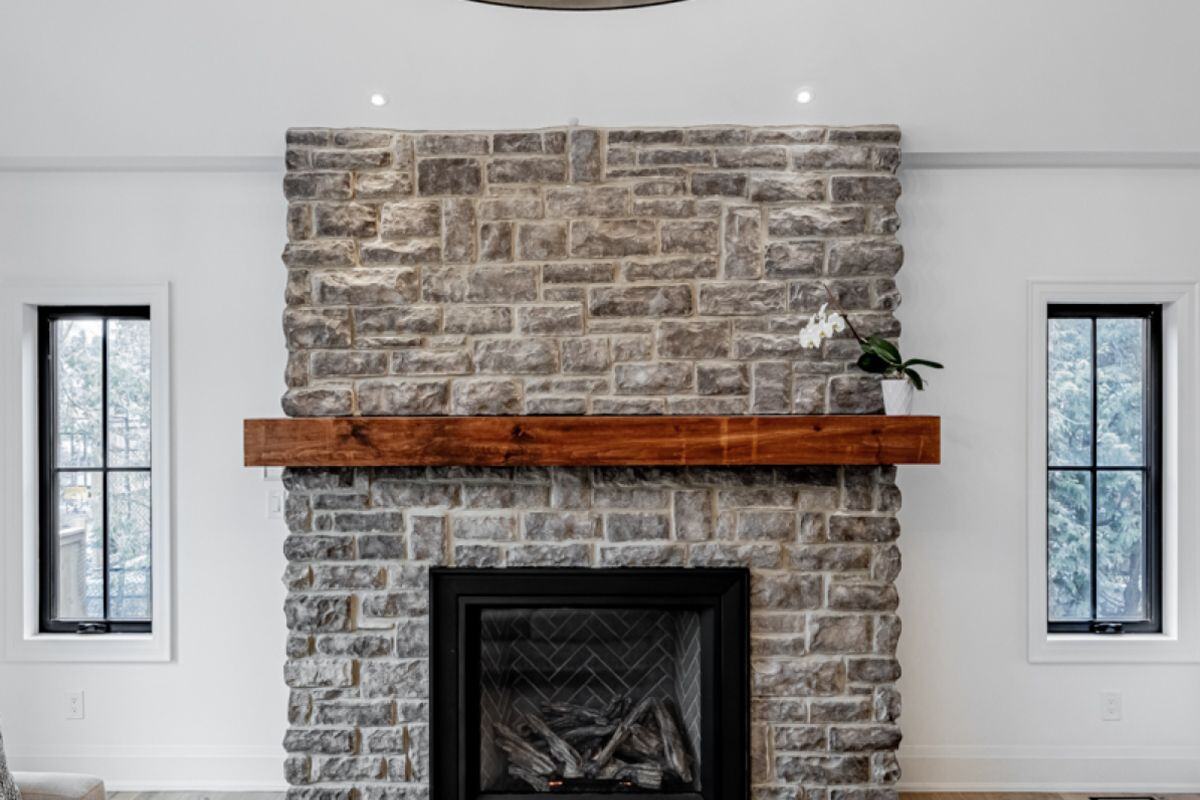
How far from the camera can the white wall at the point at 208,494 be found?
10.8 feet

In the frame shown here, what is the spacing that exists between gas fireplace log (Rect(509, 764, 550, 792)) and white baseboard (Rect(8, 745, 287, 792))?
948mm

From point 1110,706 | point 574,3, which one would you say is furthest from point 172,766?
point 1110,706

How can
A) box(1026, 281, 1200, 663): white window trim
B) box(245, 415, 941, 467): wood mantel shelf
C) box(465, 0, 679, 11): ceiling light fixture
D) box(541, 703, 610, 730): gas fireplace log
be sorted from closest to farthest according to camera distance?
1. box(465, 0, 679, 11): ceiling light fixture
2. box(245, 415, 941, 467): wood mantel shelf
3. box(541, 703, 610, 730): gas fireplace log
4. box(1026, 281, 1200, 663): white window trim

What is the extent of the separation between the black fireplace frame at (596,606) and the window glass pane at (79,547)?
1545 mm

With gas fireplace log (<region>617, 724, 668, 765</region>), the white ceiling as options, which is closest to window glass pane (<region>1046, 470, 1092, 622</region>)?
the white ceiling

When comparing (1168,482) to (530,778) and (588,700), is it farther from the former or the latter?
(530,778)

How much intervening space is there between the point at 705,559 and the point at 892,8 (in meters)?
1.94

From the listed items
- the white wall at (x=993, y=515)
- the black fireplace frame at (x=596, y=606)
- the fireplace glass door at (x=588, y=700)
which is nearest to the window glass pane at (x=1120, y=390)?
the white wall at (x=993, y=515)

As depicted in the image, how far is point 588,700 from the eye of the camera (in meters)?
3.15

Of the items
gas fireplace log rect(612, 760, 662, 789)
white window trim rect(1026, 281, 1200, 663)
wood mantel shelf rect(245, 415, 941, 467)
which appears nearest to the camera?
wood mantel shelf rect(245, 415, 941, 467)

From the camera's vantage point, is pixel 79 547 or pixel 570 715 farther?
pixel 79 547

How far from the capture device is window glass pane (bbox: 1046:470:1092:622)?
11.1ft

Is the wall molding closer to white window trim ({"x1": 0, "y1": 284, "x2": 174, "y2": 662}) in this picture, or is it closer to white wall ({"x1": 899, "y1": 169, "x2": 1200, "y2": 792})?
white wall ({"x1": 899, "y1": 169, "x2": 1200, "y2": 792})

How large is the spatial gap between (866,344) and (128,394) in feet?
9.39
